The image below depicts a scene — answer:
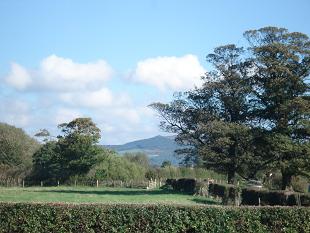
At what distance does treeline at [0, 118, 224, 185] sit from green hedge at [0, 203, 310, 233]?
51882 mm

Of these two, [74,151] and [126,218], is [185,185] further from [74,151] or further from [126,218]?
[126,218]

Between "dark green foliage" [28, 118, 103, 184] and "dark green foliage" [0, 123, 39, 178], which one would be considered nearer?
"dark green foliage" [28, 118, 103, 184]

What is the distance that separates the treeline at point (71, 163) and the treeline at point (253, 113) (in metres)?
22.0

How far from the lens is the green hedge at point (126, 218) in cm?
1888

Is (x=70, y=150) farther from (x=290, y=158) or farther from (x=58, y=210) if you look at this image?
(x=58, y=210)

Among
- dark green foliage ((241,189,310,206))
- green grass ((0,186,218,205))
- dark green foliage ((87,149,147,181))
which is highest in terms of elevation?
dark green foliage ((87,149,147,181))

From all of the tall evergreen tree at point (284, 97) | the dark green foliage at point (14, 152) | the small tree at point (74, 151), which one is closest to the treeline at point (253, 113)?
the tall evergreen tree at point (284, 97)

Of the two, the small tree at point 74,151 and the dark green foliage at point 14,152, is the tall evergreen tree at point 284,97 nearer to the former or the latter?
the small tree at point 74,151

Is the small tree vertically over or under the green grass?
over

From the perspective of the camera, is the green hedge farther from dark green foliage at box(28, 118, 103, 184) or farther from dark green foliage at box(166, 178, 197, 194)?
dark green foliage at box(28, 118, 103, 184)

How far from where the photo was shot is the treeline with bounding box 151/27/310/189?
4519cm

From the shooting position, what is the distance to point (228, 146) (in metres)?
48.8

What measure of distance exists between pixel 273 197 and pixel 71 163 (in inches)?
1751

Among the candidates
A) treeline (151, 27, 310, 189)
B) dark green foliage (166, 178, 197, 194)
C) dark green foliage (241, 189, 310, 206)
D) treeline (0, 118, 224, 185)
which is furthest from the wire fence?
dark green foliage (241, 189, 310, 206)
